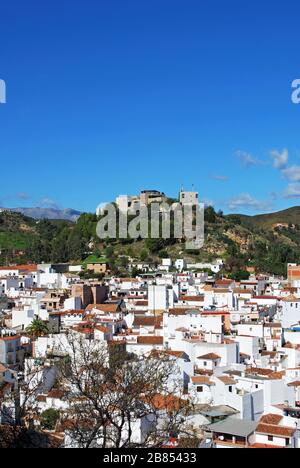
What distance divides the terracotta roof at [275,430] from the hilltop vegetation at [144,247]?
1073 inches

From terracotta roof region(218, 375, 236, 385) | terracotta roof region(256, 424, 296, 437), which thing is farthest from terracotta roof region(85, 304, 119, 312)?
terracotta roof region(256, 424, 296, 437)

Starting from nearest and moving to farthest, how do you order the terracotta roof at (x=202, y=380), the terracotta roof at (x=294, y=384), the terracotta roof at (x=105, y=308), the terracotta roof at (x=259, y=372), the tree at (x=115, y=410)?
the tree at (x=115, y=410)
the terracotta roof at (x=294, y=384)
the terracotta roof at (x=202, y=380)
the terracotta roof at (x=259, y=372)
the terracotta roof at (x=105, y=308)

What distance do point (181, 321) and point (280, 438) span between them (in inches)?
357

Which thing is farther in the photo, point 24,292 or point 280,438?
point 24,292

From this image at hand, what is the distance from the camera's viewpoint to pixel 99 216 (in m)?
46.3

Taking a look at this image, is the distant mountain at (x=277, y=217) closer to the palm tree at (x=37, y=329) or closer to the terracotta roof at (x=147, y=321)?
the terracotta roof at (x=147, y=321)

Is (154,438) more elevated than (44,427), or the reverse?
(154,438)

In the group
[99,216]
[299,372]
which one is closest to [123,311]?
[299,372]

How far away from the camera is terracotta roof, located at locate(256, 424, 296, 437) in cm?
945

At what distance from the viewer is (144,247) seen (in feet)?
133

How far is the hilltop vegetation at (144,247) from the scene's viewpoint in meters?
39.6

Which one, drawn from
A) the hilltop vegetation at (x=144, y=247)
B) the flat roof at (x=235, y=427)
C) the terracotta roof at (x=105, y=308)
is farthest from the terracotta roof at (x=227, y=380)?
the hilltop vegetation at (x=144, y=247)

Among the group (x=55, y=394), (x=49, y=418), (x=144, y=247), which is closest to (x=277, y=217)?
(x=144, y=247)
